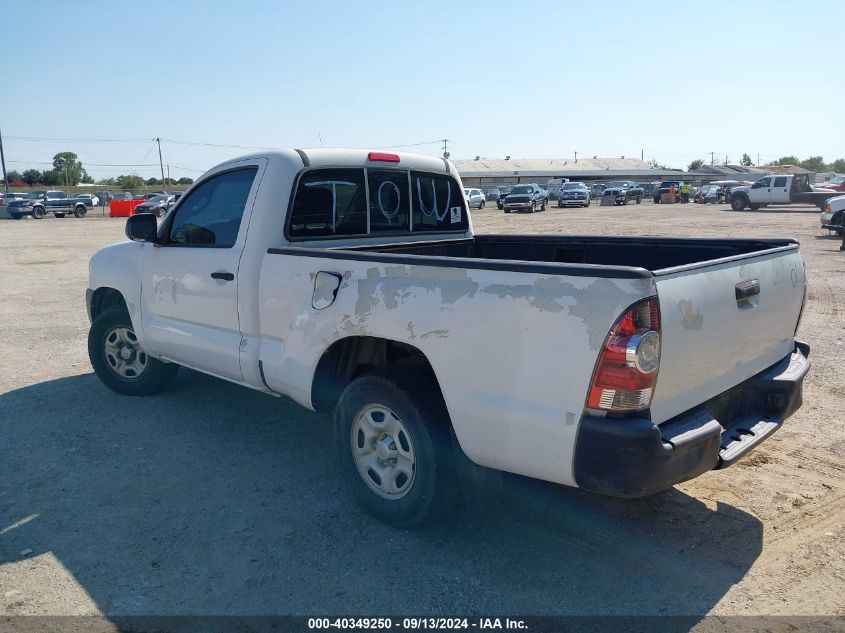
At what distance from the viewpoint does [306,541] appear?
3576 mm

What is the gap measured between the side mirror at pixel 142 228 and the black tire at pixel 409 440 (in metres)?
2.46

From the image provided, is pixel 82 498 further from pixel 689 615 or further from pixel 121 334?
pixel 689 615

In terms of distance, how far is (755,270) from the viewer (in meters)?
3.37

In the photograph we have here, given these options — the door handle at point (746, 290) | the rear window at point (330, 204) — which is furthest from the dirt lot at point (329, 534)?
the rear window at point (330, 204)

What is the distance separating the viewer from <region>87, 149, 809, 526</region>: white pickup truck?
8.98 ft

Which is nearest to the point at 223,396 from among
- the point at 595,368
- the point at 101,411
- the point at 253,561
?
the point at 101,411

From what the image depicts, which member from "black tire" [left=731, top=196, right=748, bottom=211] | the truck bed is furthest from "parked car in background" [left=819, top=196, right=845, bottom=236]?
"black tire" [left=731, top=196, right=748, bottom=211]

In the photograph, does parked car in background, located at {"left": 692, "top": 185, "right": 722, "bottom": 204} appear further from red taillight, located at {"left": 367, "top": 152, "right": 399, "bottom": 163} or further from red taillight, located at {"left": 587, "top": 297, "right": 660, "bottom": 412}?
red taillight, located at {"left": 587, "top": 297, "right": 660, "bottom": 412}

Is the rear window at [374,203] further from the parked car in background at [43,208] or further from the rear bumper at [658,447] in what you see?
the parked car in background at [43,208]

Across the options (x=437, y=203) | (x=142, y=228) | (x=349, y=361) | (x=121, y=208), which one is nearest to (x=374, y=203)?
(x=437, y=203)

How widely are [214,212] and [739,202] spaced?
1636 inches

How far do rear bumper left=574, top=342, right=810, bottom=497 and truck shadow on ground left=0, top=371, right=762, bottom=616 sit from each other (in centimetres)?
61

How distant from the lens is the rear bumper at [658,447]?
2.69 meters

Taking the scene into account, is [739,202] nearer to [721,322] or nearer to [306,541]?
[721,322]
